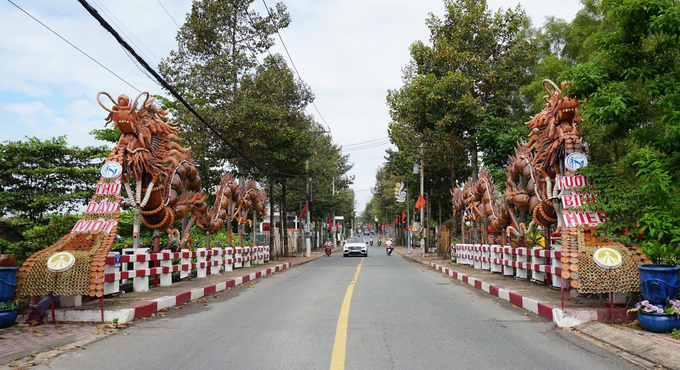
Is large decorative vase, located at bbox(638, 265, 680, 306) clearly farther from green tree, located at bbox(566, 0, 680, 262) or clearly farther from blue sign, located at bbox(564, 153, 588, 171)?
blue sign, located at bbox(564, 153, 588, 171)

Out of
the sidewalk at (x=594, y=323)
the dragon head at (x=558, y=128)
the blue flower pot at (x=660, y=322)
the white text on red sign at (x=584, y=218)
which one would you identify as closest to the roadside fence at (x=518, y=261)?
the sidewalk at (x=594, y=323)

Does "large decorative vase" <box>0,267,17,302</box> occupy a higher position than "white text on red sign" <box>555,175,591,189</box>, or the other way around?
"white text on red sign" <box>555,175,591,189</box>

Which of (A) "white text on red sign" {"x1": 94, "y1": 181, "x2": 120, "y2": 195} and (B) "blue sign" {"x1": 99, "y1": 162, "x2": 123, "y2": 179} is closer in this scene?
(A) "white text on red sign" {"x1": 94, "y1": 181, "x2": 120, "y2": 195}

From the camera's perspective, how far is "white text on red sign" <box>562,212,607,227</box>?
796cm

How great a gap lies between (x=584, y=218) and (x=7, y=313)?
946 cm

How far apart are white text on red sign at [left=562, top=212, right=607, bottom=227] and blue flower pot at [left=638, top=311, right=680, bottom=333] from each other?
2.16 m

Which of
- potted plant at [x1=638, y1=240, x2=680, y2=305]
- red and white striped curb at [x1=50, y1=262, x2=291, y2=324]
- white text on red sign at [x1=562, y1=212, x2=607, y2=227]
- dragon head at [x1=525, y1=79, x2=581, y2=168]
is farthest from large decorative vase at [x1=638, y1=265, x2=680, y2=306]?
red and white striped curb at [x1=50, y1=262, x2=291, y2=324]

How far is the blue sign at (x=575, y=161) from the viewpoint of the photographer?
874 cm

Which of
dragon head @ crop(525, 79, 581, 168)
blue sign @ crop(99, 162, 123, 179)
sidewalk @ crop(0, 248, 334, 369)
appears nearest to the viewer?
sidewalk @ crop(0, 248, 334, 369)

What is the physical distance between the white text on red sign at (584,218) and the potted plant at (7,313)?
29.8 feet

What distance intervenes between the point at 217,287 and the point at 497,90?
16.5 meters

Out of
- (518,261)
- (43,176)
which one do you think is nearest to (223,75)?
(43,176)

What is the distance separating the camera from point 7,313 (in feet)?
22.3

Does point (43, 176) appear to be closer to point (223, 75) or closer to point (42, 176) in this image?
point (42, 176)
